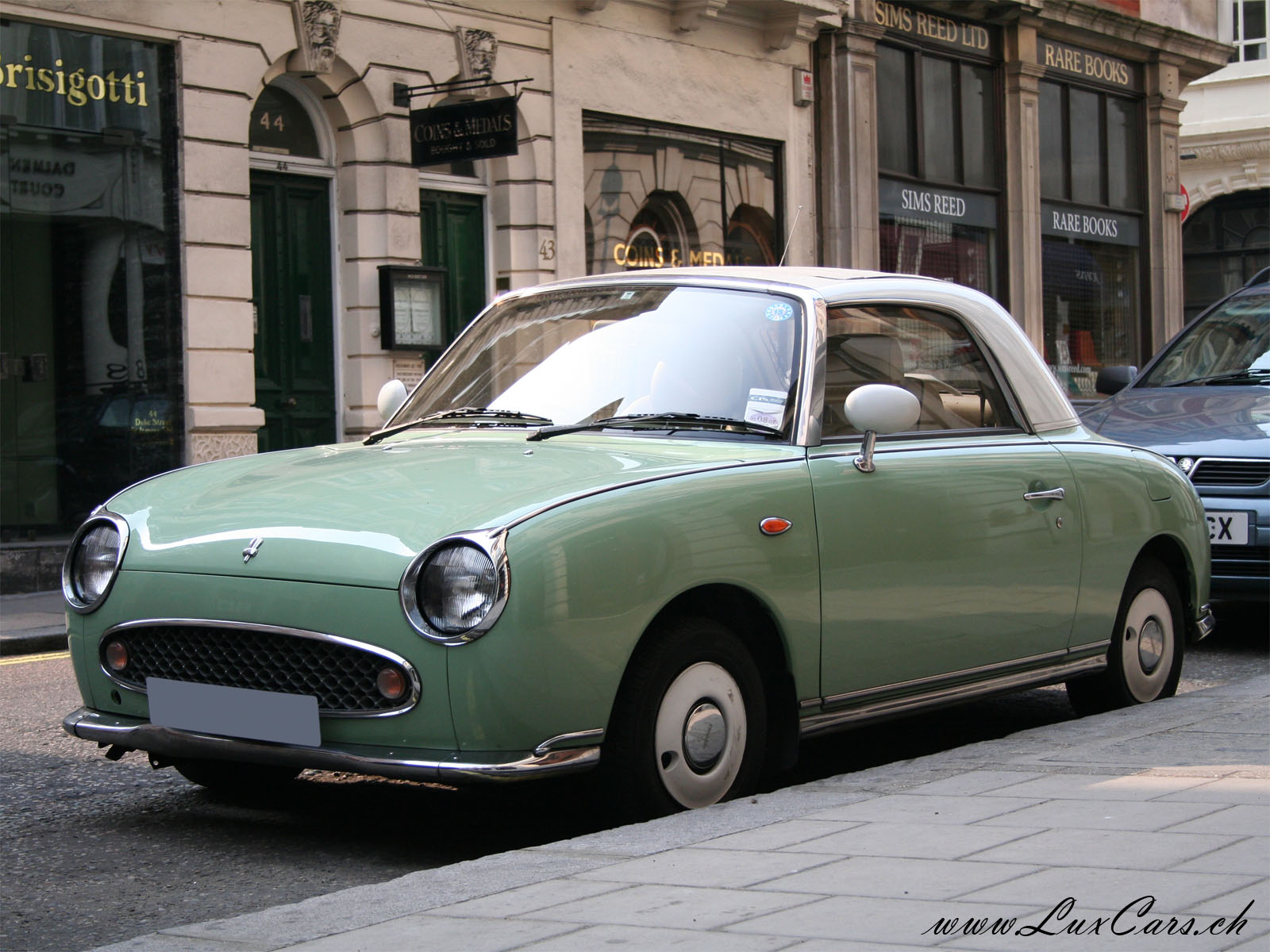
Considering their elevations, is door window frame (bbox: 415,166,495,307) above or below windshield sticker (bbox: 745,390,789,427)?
above

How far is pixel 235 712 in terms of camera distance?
14.6 ft

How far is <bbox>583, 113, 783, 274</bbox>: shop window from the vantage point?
18906 mm

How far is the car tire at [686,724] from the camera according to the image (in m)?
4.43

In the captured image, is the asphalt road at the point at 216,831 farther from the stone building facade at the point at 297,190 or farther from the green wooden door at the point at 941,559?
the stone building facade at the point at 297,190

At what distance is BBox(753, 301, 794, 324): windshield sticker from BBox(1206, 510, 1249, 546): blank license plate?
4014mm

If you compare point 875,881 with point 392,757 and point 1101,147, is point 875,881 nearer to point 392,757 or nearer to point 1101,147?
point 392,757

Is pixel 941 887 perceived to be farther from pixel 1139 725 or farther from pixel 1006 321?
pixel 1006 321

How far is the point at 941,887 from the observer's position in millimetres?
3449

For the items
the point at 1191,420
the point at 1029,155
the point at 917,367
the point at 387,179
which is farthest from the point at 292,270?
the point at 1029,155

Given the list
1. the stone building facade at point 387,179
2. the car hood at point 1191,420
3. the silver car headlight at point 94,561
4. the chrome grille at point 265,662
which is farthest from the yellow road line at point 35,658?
the car hood at point 1191,420

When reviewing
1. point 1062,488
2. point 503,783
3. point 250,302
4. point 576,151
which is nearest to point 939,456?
point 1062,488

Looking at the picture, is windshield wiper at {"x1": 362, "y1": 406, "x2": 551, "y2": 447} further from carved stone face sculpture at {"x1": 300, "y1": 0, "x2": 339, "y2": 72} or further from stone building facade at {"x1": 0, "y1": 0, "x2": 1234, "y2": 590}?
carved stone face sculpture at {"x1": 300, "y1": 0, "x2": 339, "y2": 72}

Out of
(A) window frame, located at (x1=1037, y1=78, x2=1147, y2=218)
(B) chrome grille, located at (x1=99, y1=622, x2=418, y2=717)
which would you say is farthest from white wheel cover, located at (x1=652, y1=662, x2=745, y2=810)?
(A) window frame, located at (x1=1037, y1=78, x2=1147, y2=218)

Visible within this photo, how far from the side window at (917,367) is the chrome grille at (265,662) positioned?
1.69 metres
